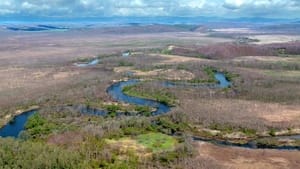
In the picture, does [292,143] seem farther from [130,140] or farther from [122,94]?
[122,94]

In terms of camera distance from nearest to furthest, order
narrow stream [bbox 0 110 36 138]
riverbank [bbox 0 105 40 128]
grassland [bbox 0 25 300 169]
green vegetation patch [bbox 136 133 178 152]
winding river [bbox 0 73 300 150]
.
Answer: grassland [bbox 0 25 300 169]
green vegetation patch [bbox 136 133 178 152]
winding river [bbox 0 73 300 150]
narrow stream [bbox 0 110 36 138]
riverbank [bbox 0 105 40 128]

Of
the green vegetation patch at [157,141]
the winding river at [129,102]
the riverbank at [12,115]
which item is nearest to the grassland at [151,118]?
the green vegetation patch at [157,141]

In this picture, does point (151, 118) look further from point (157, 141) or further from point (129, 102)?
point (129, 102)

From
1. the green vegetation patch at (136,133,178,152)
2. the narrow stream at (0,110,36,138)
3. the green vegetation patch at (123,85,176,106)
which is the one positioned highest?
the green vegetation patch at (136,133,178,152)

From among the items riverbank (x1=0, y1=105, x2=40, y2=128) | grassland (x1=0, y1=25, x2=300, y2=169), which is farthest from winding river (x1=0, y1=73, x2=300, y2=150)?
grassland (x1=0, y1=25, x2=300, y2=169)

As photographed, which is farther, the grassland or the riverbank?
the riverbank

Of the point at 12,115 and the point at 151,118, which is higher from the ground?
the point at 151,118

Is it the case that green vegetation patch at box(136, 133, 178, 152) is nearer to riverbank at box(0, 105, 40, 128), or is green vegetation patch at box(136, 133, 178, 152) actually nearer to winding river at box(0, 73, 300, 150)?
winding river at box(0, 73, 300, 150)

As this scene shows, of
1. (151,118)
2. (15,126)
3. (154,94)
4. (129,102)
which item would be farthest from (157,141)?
(154,94)

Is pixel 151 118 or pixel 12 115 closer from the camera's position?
pixel 151 118

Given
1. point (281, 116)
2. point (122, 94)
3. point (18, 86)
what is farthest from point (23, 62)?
point (281, 116)
